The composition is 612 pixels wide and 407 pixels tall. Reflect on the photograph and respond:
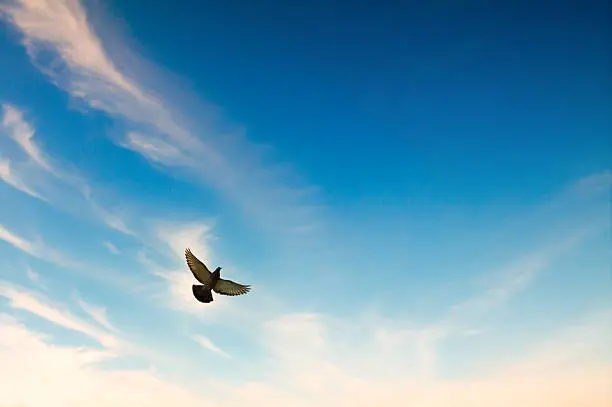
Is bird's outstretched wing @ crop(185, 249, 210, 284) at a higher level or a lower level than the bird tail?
higher

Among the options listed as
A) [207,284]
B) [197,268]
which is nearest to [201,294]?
[207,284]

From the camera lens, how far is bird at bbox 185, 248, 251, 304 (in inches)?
813

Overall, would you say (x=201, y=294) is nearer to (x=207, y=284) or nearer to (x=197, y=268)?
(x=207, y=284)

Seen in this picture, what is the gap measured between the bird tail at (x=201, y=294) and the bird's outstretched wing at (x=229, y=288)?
0.91m

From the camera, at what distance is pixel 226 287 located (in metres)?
21.9

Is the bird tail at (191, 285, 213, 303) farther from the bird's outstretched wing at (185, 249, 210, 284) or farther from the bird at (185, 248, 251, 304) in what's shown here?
the bird's outstretched wing at (185, 249, 210, 284)

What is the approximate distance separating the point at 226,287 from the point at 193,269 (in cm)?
225

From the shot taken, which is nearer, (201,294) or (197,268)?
(201,294)

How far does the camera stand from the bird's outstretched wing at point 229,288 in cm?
2162

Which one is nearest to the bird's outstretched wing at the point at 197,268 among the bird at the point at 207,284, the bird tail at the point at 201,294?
the bird at the point at 207,284

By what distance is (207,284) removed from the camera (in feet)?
69.1

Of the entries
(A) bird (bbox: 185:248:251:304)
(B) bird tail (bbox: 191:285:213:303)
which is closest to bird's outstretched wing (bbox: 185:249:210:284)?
(A) bird (bbox: 185:248:251:304)

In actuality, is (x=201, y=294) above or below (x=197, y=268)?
below

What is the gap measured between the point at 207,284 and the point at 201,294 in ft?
2.23
